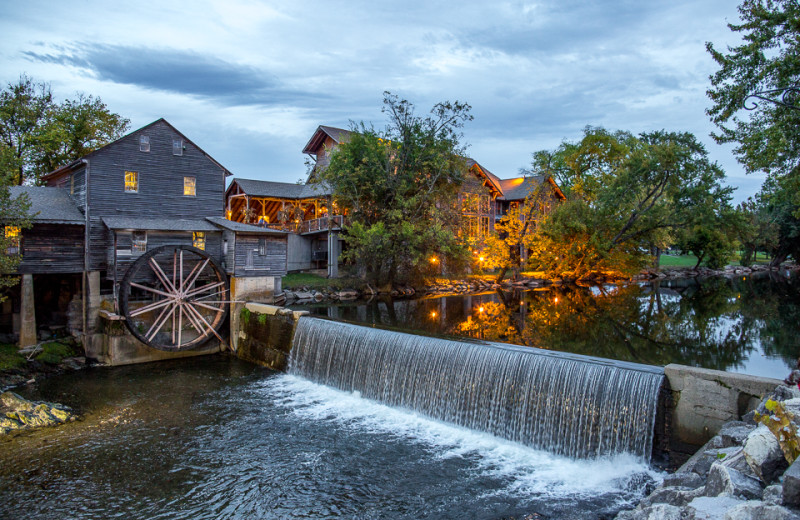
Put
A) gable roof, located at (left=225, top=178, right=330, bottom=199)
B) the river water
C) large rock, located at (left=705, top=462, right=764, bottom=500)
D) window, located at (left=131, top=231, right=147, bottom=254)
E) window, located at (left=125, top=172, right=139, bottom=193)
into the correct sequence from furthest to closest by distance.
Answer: gable roof, located at (left=225, top=178, right=330, bottom=199) < window, located at (left=125, top=172, right=139, bottom=193) < window, located at (left=131, top=231, right=147, bottom=254) < the river water < large rock, located at (left=705, top=462, right=764, bottom=500)

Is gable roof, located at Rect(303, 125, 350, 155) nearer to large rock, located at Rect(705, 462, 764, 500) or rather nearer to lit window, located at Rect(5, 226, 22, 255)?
lit window, located at Rect(5, 226, 22, 255)

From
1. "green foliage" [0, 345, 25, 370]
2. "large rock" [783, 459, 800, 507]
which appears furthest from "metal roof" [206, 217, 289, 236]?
"large rock" [783, 459, 800, 507]

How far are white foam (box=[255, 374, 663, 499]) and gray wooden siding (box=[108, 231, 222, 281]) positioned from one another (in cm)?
875

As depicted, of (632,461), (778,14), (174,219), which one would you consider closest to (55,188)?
(174,219)

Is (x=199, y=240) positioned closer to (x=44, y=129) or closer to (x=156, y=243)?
(x=156, y=243)

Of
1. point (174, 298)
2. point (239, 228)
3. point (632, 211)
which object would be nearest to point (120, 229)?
point (174, 298)

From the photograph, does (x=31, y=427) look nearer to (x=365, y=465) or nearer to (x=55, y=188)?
(x=365, y=465)

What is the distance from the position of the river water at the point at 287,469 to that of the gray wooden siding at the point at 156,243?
264 inches

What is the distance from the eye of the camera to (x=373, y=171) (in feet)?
102

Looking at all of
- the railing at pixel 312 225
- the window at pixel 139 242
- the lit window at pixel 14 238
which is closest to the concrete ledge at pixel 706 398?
the window at pixel 139 242

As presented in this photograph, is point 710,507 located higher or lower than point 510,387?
higher

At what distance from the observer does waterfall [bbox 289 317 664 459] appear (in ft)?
29.1

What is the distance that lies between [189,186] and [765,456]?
20.7 m

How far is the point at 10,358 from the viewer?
15711mm
